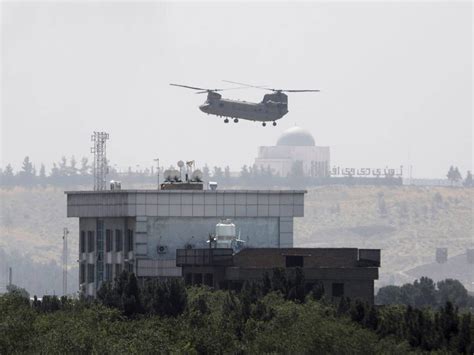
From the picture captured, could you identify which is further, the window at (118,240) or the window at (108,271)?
the window at (108,271)

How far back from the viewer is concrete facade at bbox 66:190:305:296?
175 m

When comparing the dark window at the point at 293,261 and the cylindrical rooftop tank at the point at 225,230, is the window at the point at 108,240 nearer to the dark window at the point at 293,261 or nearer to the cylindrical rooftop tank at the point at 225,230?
the cylindrical rooftop tank at the point at 225,230

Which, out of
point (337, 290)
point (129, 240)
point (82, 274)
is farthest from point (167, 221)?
point (337, 290)

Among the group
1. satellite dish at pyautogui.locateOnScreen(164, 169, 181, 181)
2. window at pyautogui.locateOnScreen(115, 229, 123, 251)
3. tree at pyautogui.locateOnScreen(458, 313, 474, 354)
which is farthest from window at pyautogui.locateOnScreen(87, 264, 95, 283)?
tree at pyautogui.locateOnScreen(458, 313, 474, 354)

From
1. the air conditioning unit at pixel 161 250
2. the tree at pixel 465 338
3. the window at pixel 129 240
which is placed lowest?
the tree at pixel 465 338

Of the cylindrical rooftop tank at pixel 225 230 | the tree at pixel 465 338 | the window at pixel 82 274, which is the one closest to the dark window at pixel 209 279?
the cylindrical rooftop tank at pixel 225 230

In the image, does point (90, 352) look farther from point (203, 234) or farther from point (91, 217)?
point (91, 217)

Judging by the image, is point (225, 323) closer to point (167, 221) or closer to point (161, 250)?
point (161, 250)

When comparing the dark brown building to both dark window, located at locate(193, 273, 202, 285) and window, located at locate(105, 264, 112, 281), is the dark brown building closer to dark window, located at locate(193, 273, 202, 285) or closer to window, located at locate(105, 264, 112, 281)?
dark window, located at locate(193, 273, 202, 285)

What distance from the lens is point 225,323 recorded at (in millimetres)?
123250

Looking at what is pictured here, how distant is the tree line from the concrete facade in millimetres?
25457

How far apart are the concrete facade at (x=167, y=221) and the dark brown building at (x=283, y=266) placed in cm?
672

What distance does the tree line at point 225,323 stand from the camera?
4257 inches

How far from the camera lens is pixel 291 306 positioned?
12762 centimetres
